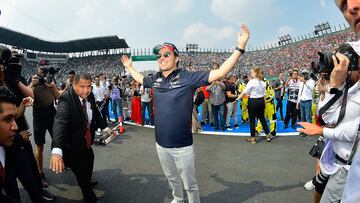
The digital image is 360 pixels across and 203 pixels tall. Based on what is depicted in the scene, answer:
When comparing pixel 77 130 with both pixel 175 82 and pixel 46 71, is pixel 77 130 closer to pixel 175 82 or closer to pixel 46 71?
pixel 46 71

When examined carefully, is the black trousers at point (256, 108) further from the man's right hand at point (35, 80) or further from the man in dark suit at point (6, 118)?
the man in dark suit at point (6, 118)

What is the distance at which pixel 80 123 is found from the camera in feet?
11.1

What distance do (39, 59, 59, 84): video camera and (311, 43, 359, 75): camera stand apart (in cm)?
386

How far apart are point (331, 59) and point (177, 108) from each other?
1.62m

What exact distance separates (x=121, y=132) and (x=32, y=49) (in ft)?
174

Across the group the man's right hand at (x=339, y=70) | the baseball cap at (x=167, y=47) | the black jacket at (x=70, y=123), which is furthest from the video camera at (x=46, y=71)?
the man's right hand at (x=339, y=70)

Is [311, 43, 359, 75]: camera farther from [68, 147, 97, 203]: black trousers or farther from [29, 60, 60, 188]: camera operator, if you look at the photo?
[29, 60, 60, 188]: camera operator

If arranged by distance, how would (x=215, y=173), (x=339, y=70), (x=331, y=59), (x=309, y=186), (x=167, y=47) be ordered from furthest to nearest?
(x=215, y=173) → (x=309, y=186) → (x=167, y=47) → (x=331, y=59) → (x=339, y=70)

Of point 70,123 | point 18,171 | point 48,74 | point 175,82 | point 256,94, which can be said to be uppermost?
point 48,74

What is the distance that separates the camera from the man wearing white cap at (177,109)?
9.41 feet

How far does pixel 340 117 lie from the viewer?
81.0 inches

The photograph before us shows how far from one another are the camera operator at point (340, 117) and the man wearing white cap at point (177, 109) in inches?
40.6

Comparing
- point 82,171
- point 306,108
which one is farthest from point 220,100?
point 82,171

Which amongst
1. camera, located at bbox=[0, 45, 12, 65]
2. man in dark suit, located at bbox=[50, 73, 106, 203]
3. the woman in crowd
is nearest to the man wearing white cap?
man in dark suit, located at bbox=[50, 73, 106, 203]
